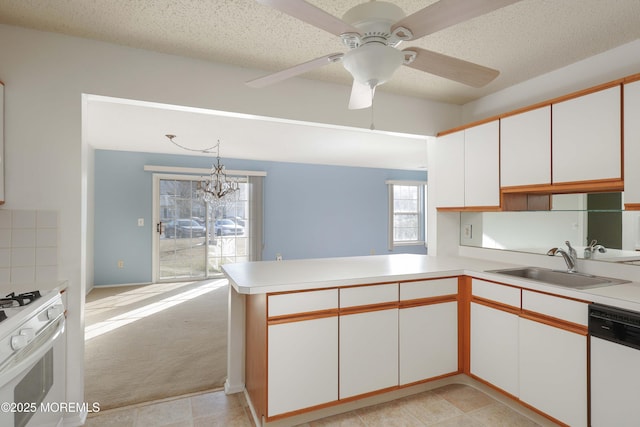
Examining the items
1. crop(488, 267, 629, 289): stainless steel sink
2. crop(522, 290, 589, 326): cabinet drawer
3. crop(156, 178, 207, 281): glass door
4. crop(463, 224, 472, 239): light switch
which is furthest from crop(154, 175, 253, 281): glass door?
crop(522, 290, 589, 326): cabinet drawer

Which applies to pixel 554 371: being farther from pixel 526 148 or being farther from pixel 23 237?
pixel 23 237

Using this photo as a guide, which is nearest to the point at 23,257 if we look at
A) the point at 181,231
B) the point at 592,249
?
the point at 592,249

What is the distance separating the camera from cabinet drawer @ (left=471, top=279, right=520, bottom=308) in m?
2.10

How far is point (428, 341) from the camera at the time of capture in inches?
91.6

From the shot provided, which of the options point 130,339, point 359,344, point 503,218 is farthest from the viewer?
point 130,339

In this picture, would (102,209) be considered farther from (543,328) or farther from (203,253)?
(543,328)

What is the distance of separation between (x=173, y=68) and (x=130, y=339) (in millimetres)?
2636

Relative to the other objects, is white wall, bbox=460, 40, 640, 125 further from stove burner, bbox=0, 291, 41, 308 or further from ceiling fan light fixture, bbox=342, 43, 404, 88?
stove burner, bbox=0, 291, 41, 308

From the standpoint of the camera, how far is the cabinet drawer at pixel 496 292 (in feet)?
6.89

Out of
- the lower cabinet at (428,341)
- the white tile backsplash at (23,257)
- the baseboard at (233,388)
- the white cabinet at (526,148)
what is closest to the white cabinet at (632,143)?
the white cabinet at (526,148)

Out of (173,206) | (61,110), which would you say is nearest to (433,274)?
(61,110)

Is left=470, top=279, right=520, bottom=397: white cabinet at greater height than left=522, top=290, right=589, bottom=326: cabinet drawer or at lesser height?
lesser

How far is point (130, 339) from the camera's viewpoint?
3.36 metres

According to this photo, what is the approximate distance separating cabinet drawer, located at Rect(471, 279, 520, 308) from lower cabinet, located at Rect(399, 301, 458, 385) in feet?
0.63
